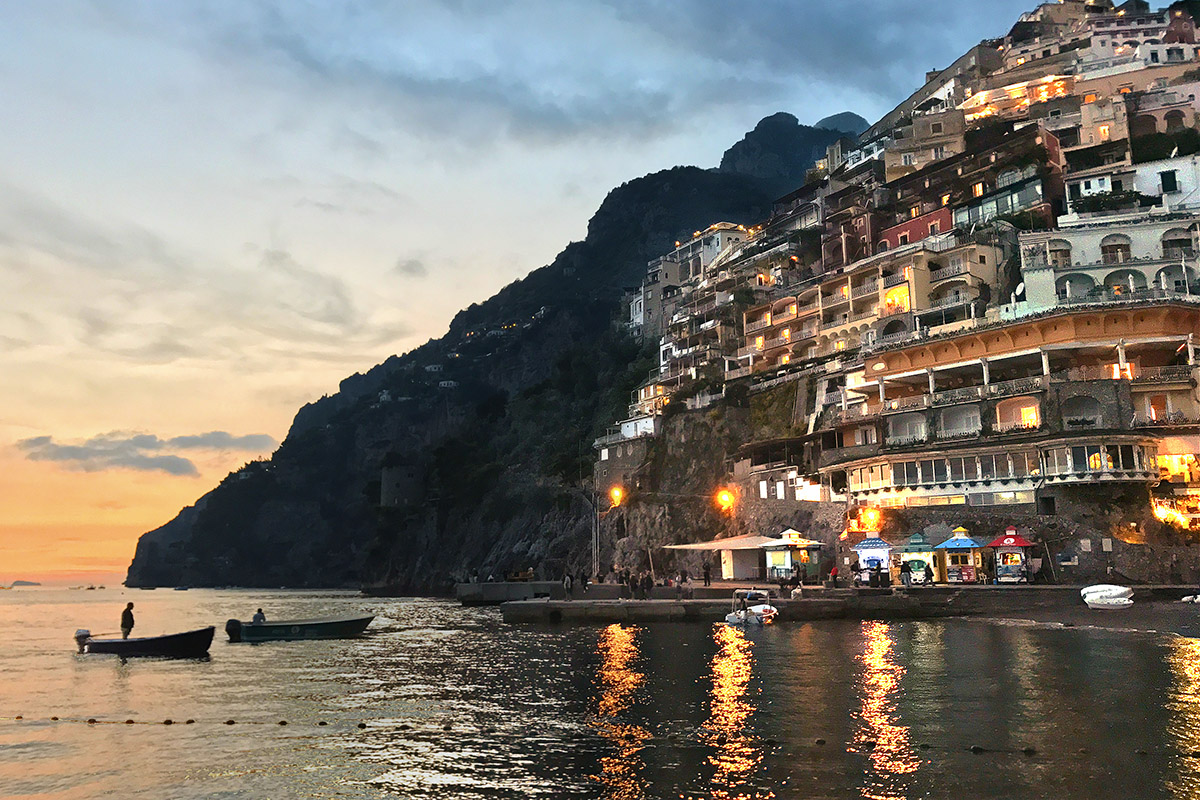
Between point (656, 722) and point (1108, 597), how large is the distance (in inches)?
1077

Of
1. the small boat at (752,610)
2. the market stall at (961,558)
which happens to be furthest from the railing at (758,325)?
the small boat at (752,610)

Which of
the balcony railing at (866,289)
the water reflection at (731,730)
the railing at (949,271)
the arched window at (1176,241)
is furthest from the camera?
the balcony railing at (866,289)

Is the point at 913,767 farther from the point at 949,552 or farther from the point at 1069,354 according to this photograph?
the point at 1069,354

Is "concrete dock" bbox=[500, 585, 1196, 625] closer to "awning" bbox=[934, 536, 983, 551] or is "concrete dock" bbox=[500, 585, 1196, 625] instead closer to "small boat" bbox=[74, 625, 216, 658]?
"awning" bbox=[934, 536, 983, 551]

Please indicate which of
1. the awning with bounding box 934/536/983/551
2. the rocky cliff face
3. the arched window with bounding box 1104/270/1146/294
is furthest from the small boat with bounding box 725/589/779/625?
the arched window with bounding box 1104/270/1146/294

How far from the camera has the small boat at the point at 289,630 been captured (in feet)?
147

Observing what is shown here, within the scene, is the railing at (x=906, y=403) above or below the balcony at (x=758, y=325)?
below

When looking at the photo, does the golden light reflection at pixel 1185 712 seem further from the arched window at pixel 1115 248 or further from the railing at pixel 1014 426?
the arched window at pixel 1115 248

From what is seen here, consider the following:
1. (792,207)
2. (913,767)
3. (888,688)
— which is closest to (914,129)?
(792,207)

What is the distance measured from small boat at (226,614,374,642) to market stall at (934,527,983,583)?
31130 mm

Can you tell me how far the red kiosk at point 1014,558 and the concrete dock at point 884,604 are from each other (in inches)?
142

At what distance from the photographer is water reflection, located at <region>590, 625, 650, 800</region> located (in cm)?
1350

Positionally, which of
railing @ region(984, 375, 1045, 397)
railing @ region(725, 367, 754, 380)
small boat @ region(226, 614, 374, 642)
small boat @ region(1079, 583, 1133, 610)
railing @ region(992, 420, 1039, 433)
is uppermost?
railing @ region(725, 367, 754, 380)

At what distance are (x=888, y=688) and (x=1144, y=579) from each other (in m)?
28.7
